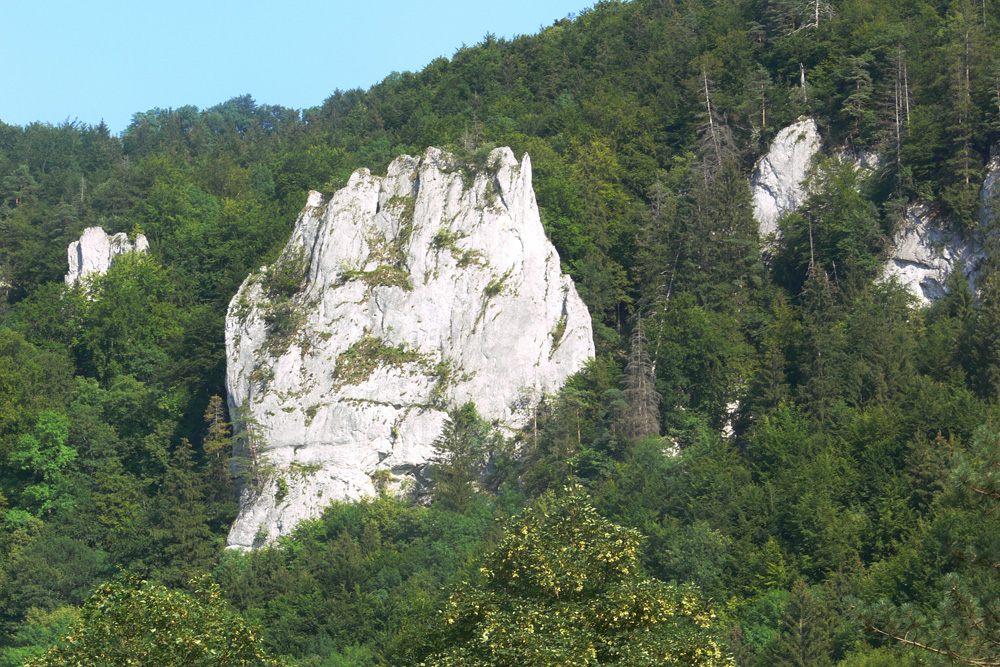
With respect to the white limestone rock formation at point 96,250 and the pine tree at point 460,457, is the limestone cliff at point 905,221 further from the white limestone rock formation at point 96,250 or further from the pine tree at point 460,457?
the white limestone rock formation at point 96,250

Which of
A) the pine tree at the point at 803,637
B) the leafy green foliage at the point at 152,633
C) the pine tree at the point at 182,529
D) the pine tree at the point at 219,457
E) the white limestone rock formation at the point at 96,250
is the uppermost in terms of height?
the white limestone rock formation at the point at 96,250

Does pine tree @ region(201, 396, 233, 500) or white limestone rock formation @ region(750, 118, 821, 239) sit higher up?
white limestone rock formation @ region(750, 118, 821, 239)

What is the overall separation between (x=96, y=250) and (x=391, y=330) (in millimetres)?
26560

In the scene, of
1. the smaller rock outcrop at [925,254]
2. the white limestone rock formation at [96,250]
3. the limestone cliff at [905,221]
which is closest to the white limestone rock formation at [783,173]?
the limestone cliff at [905,221]

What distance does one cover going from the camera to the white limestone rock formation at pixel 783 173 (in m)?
58.1

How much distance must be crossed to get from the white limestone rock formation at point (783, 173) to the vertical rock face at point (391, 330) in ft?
36.5

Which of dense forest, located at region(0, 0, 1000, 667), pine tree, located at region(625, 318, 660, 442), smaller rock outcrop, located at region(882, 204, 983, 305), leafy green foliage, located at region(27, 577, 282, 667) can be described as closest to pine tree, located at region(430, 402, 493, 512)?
dense forest, located at region(0, 0, 1000, 667)

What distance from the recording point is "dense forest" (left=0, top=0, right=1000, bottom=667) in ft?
109

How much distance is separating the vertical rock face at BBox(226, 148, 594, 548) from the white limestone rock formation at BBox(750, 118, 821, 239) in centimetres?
1112

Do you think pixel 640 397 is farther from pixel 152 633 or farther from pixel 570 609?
pixel 152 633

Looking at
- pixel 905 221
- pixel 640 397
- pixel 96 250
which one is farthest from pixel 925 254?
pixel 96 250

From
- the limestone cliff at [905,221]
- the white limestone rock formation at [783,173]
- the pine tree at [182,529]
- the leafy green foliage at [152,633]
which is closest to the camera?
the leafy green foliage at [152,633]

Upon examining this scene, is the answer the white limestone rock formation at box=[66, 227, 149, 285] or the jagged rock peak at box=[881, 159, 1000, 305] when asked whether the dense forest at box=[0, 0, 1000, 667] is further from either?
the white limestone rock formation at box=[66, 227, 149, 285]

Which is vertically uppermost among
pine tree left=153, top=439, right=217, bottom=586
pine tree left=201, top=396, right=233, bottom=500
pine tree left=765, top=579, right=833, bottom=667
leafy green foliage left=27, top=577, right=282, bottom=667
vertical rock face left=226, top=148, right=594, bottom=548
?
vertical rock face left=226, top=148, right=594, bottom=548
